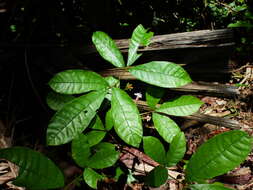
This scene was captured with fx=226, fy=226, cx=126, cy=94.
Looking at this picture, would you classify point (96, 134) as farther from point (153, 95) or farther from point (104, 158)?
point (153, 95)

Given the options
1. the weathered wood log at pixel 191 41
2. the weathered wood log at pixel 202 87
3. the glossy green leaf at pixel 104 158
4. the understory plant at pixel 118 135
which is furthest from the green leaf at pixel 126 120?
the weathered wood log at pixel 191 41

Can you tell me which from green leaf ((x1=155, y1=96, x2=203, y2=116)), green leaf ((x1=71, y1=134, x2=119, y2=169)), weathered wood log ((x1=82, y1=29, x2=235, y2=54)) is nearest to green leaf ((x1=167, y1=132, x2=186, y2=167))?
green leaf ((x1=155, y1=96, x2=203, y2=116))

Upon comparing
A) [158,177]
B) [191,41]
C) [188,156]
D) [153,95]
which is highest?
[191,41]

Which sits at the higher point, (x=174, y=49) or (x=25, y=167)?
(x=174, y=49)

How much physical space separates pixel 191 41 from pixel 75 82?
0.63m

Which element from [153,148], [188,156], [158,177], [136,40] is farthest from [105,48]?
[188,156]

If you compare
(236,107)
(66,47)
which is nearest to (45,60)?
(66,47)

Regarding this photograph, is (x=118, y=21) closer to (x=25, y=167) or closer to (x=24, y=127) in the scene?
(x=24, y=127)

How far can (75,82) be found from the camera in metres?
1.00

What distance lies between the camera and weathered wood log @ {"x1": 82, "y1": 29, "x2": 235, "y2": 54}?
1.13 m

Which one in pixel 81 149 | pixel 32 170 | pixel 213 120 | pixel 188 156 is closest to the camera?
pixel 32 170

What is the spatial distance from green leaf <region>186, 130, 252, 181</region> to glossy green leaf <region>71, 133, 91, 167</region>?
0.47 metres

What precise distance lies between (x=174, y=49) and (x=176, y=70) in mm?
215

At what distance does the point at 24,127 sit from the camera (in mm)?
1259
